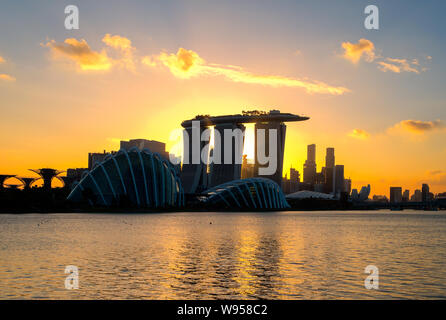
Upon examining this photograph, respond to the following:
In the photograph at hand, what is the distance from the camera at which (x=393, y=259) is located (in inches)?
1587

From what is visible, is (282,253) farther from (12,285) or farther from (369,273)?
(12,285)

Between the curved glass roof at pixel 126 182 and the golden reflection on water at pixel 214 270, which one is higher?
the curved glass roof at pixel 126 182

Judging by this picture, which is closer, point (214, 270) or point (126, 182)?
point (214, 270)

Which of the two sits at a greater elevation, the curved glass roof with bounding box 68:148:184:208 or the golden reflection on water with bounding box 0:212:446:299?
the curved glass roof with bounding box 68:148:184:208

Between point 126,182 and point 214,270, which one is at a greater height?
point 126,182

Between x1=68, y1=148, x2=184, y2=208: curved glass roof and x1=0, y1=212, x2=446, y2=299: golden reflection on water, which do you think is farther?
x1=68, y1=148, x2=184, y2=208: curved glass roof

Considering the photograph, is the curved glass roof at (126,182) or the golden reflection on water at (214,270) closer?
the golden reflection on water at (214,270)
